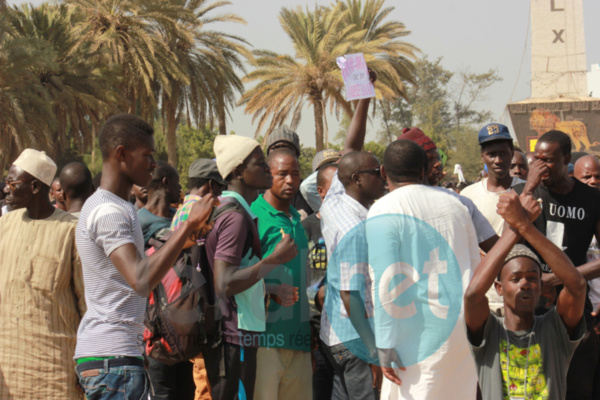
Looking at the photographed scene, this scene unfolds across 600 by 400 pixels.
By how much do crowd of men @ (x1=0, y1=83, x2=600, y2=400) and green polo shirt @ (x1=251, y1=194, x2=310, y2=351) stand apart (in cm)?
1

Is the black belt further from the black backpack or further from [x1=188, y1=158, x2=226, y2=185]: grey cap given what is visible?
[x1=188, y1=158, x2=226, y2=185]: grey cap

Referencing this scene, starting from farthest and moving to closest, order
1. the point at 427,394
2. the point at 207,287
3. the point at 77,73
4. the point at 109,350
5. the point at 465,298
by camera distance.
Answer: the point at 77,73, the point at 207,287, the point at 427,394, the point at 465,298, the point at 109,350

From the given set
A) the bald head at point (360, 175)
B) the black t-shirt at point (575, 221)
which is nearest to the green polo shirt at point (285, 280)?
the bald head at point (360, 175)

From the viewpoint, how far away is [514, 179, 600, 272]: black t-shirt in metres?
4.18

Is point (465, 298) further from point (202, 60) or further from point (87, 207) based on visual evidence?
point (202, 60)

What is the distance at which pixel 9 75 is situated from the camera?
20109mm

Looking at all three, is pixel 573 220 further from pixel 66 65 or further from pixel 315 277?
pixel 66 65

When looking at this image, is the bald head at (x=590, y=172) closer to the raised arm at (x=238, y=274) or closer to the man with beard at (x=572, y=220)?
the man with beard at (x=572, y=220)

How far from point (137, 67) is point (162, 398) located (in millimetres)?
20624

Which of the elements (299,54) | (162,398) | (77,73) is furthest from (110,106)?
(162,398)

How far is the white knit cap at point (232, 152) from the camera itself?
399 cm

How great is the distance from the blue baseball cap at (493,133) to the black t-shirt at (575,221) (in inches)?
26.4

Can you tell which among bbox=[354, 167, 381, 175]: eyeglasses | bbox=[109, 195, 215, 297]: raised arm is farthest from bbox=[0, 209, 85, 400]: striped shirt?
bbox=[354, 167, 381, 175]: eyeglasses

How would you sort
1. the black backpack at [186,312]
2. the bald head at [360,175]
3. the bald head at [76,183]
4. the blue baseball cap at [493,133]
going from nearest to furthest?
1. the black backpack at [186,312]
2. the bald head at [360,175]
3. the blue baseball cap at [493,133]
4. the bald head at [76,183]
